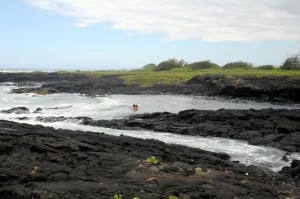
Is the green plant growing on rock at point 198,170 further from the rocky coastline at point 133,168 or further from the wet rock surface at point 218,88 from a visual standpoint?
the wet rock surface at point 218,88

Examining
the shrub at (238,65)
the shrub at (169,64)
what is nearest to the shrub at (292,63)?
the shrub at (238,65)

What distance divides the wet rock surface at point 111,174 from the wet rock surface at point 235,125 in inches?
282

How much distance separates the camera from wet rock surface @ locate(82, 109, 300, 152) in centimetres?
2389

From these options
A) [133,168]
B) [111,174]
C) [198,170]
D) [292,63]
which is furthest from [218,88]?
[111,174]

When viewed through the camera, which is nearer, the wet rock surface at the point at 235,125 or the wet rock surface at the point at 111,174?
the wet rock surface at the point at 111,174

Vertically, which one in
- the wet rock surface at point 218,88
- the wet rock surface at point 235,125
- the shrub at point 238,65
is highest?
the shrub at point 238,65

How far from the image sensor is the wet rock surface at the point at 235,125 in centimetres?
2389

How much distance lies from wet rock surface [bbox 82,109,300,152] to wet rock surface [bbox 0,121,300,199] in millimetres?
7151

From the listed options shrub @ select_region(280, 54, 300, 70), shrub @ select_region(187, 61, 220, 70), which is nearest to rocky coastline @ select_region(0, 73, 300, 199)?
shrub @ select_region(280, 54, 300, 70)

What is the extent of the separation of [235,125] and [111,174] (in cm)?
1680

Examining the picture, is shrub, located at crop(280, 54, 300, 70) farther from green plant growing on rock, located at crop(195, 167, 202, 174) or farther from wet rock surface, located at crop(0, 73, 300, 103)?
green plant growing on rock, located at crop(195, 167, 202, 174)

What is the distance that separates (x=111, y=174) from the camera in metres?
12.7

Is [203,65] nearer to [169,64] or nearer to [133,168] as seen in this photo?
[169,64]

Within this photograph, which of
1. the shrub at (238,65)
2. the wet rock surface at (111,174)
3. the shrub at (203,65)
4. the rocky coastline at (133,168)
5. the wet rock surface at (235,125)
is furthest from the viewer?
the shrub at (203,65)
